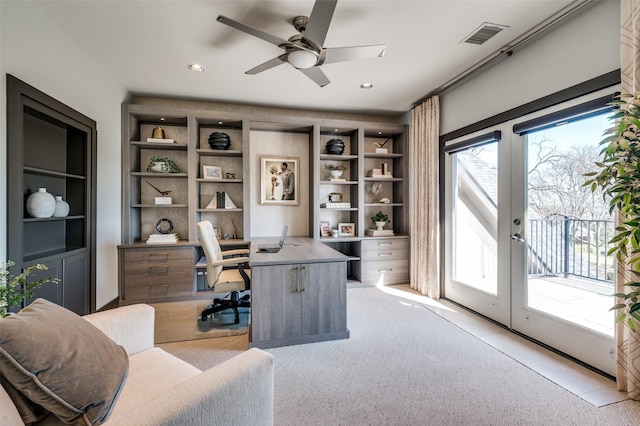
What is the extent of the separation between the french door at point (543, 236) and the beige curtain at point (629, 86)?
0.17m

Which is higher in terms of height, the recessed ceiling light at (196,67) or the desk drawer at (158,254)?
the recessed ceiling light at (196,67)

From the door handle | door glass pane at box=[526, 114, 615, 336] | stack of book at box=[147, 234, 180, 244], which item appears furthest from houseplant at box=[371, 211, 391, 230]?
stack of book at box=[147, 234, 180, 244]

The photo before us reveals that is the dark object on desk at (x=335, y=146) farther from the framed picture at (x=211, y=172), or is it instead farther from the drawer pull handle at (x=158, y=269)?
the drawer pull handle at (x=158, y=269)

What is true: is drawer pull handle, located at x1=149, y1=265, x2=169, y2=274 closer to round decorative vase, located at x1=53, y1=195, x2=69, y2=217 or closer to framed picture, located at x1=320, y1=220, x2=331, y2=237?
round decorative vase, located at x1=53, y1=195, x2=69, y2=217

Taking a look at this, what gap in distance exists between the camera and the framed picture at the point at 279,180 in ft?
14.7

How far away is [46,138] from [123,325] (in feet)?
7.26

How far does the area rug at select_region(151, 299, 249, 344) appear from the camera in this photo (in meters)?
2.79

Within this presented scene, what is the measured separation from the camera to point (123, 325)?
4.75 ft

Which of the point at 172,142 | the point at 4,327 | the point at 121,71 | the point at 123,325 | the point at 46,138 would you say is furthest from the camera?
the point at 172,142

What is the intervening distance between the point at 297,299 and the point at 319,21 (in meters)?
2.10

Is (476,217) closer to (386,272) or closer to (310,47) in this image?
(386,272)

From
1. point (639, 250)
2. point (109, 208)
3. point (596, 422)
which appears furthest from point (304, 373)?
point (109, 208)

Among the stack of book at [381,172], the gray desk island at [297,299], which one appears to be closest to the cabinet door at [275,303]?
the gray desk island at [297,299]

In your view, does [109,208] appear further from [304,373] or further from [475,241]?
[475,241]
